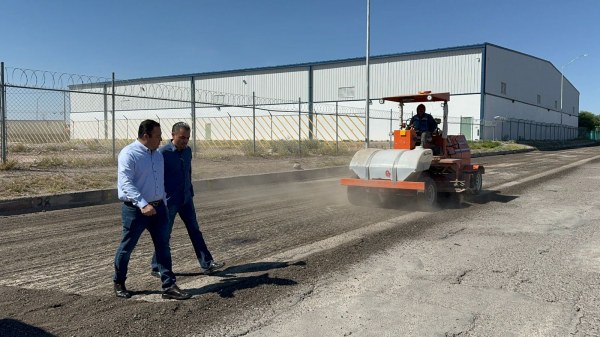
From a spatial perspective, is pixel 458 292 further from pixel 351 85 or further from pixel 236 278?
pixel 351 85

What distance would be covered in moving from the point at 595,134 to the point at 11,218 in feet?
292

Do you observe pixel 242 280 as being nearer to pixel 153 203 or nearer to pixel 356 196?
pixel 153 203

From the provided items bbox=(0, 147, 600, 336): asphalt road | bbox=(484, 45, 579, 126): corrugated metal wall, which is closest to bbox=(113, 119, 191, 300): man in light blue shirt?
bbox=(0, 147, 600, 336): asphalt road

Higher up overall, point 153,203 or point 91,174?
point 153,203

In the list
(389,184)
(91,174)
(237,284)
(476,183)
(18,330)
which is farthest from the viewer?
(91,174)

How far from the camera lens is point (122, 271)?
454 cm

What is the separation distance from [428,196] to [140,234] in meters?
6.30

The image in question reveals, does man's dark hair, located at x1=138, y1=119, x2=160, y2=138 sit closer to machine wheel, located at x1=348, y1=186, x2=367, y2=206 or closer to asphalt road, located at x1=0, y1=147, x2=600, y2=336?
asphalt road, located at x1=0, y1=147, x2=600, y2=336

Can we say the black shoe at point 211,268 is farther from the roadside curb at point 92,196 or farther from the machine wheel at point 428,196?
the roadside curb at point 92,196

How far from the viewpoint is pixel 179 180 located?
5078 millimetres

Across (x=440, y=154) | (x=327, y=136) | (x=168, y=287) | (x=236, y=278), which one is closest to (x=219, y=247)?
(x=236, y=278)

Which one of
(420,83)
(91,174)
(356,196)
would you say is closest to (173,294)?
(356,196)

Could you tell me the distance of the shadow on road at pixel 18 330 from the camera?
3.72m

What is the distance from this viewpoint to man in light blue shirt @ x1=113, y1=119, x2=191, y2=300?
169 inches
